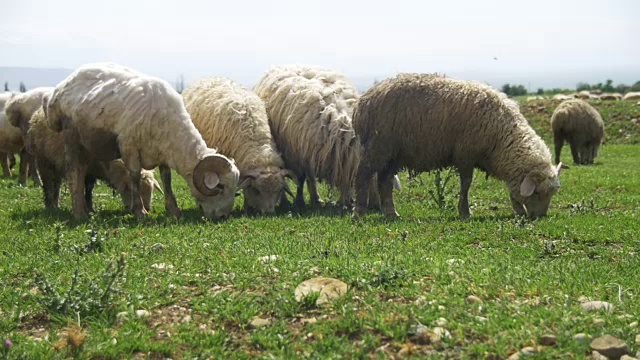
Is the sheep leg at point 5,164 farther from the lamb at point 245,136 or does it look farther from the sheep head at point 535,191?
the sheep head at point 535,191

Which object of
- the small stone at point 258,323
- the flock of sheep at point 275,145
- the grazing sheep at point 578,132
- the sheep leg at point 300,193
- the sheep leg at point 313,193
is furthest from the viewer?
the grazing sheep at point 578,132

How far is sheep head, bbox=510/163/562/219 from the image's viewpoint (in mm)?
10555

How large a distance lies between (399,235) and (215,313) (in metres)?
3.53

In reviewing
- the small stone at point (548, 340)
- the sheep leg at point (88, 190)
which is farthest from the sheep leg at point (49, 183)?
the small stone at point (548, 340)

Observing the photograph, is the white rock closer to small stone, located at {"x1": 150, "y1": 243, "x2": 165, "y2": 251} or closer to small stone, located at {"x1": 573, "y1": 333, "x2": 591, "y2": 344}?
small stone, located at {"x1": 150, "y1": 243, "x2": 165, "y2": 251}

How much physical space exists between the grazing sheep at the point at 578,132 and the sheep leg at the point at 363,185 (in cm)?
1369

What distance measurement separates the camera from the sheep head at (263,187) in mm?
11430

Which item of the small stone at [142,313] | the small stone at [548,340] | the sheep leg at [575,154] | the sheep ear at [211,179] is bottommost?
the sheep leg at [575,154]

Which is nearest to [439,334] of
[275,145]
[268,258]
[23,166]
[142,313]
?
[142,313]

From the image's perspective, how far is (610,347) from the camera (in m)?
4.55

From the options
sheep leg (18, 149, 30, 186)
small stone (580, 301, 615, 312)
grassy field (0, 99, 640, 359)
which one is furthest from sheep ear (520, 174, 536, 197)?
sheep leg (18, 149, 30, 186)

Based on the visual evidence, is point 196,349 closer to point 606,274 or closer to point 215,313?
point 215,313

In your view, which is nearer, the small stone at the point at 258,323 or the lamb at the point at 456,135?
the small stone at the point at 258,323

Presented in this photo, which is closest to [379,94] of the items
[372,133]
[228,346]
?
[372,133]
